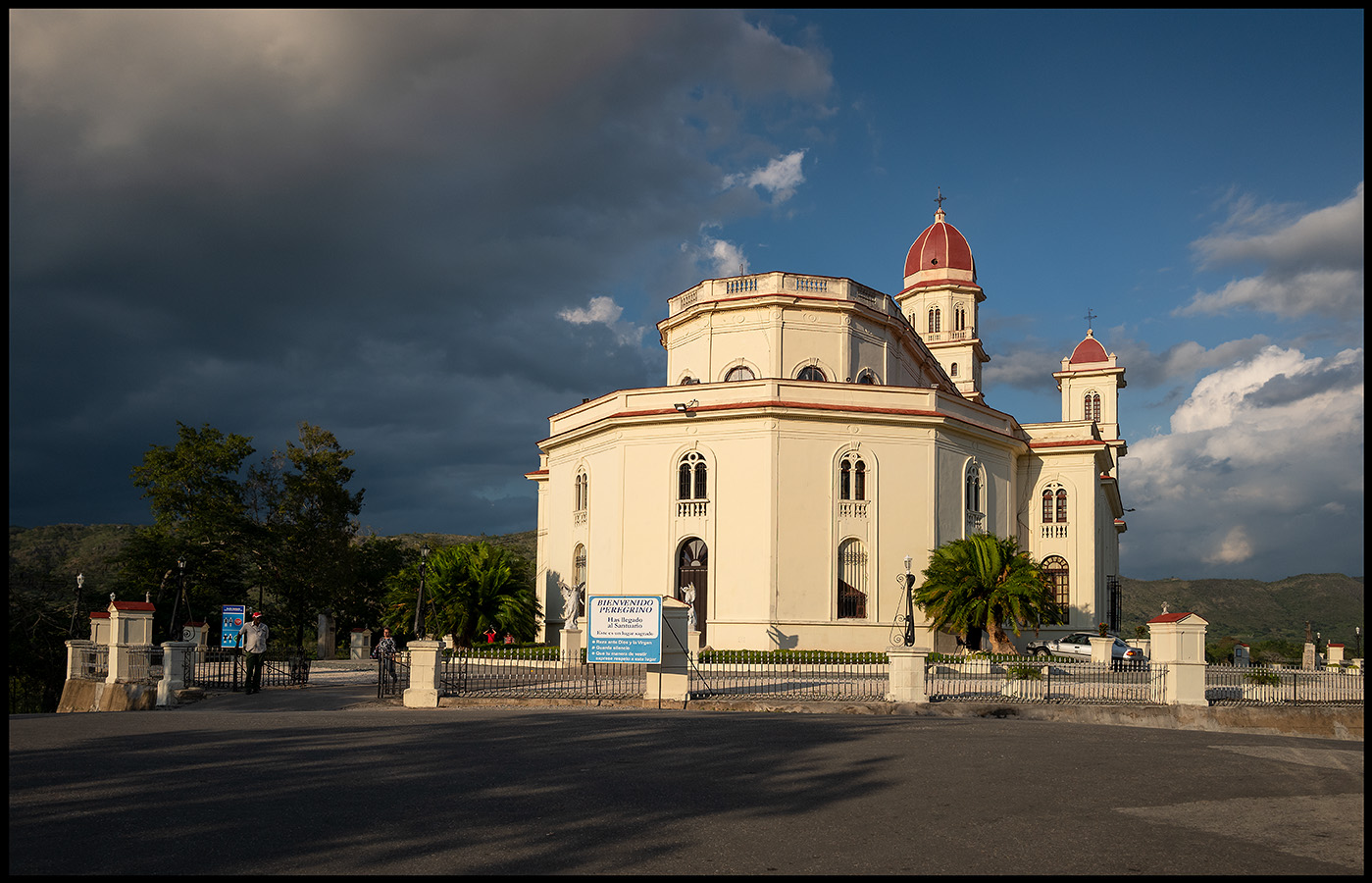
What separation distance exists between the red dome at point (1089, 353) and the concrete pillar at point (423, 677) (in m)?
47.5

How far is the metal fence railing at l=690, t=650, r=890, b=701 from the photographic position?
20656 mm

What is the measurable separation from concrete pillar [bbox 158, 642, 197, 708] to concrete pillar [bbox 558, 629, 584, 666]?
1082 cm

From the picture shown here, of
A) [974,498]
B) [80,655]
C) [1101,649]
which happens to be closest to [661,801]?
[80,655]

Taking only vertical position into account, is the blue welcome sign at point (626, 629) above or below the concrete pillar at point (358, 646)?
above

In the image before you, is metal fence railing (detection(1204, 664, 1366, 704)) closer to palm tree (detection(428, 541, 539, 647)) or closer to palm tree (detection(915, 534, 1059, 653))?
palm tree (detection(915, 534, 1059, 653))

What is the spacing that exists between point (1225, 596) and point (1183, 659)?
111334 mm

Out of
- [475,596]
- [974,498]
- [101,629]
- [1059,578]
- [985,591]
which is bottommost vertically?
[101,629]

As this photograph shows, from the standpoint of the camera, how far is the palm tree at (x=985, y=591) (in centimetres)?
3005

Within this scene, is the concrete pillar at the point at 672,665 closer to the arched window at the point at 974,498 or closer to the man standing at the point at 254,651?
the man standing at the point at 254,651

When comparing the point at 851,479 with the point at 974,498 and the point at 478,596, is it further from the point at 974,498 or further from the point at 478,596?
the point at 478,596

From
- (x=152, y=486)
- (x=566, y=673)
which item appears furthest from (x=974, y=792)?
(x=152, y=486)

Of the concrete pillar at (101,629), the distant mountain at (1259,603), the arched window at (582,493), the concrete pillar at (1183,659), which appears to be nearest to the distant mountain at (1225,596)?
the distant mountain at (1259,603)

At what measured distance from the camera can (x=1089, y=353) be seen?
189 ft

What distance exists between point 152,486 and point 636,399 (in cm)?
2355
